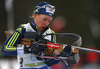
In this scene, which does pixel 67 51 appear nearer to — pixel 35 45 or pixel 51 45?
pixel 51 45

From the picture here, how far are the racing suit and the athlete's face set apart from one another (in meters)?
0.06

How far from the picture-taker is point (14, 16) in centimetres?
1697

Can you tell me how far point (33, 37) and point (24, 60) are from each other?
13.9 inches

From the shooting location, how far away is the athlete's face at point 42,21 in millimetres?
2777

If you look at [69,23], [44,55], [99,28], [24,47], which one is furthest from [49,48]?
[69,23]

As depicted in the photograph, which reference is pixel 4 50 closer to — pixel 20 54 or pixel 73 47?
pixel 20 54

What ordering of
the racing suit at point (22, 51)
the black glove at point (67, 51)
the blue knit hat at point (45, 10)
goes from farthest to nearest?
the blue knit hat at point (45, 10), the racing suit at point (22, 51), the black glove at point (67, 51)

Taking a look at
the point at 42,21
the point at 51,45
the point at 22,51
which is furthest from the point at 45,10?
the point at 22,51

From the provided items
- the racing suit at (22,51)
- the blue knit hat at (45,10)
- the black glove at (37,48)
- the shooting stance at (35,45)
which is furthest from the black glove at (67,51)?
the blue knit hat at (45,10)

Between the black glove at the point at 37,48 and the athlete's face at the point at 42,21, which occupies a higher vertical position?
the athlete's face at the point at 42,21

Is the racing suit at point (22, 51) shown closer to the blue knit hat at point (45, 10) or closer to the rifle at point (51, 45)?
the rifle at point (51, 45)

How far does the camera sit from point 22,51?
2.70 m

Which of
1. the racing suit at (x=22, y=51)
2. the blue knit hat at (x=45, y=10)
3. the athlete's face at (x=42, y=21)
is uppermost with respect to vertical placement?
the blue knit hat at (x=45, y=10)

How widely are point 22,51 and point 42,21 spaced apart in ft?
1.51
